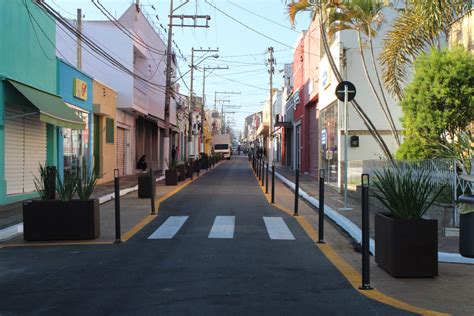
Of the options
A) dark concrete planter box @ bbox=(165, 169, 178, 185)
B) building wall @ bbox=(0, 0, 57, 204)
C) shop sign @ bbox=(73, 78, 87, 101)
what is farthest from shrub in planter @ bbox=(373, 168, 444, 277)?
dark concrete planter box @ bbox=(165, 169, 178, 185)

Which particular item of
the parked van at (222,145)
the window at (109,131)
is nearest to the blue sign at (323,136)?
the window at (109,131)

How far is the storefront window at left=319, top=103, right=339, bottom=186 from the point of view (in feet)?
66.9

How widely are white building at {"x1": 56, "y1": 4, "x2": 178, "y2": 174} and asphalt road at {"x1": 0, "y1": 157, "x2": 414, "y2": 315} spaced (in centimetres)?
1895

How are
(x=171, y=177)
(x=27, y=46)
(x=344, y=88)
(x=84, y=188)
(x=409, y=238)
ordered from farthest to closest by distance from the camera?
(x=171, y=177), (x=27, y=46), (x=344, y=88), (x=84, y=188), (x=409, y=238)

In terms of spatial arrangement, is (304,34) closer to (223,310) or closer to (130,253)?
(130,253)

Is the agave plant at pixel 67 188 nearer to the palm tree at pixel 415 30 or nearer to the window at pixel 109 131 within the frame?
the palm tree at pixel 415 30

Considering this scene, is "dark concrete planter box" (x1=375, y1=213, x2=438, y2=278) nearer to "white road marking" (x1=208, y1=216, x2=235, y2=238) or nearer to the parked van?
"white road marking" (x1=208, y1=216, x2=235, y2=238)

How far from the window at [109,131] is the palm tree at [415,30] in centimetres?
1415

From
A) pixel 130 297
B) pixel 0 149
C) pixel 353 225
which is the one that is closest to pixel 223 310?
pixel 130 297

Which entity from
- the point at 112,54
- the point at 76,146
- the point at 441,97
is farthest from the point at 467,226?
the point at 112,54

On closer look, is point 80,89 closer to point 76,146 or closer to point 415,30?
point 76,146

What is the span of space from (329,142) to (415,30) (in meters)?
7.73

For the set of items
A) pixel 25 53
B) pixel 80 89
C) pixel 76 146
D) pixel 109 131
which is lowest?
pixel 76 146

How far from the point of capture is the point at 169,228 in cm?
1059
